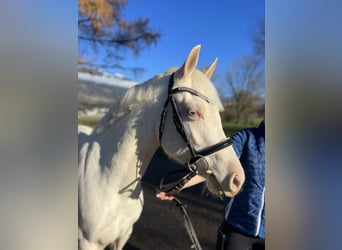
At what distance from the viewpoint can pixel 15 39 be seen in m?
1.21

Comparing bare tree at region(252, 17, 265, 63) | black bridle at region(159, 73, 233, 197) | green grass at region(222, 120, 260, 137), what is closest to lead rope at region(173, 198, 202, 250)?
black bridle at region(159, 73, 233, 197)

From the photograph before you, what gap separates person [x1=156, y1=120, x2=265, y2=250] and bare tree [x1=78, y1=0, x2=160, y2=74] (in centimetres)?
57

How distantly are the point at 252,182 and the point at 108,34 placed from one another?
0.93 meters

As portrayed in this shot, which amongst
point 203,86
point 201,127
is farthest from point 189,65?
point 201,127

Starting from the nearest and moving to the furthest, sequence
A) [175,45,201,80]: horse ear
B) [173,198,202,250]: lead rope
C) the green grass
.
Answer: [175,45,201,80]: horse ear
the green grass
[173,198,202,250]: lead rope

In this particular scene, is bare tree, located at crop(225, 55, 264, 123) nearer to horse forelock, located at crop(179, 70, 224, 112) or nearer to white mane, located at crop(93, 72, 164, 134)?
horse forelock, located at crop(179, 70, 224, 112)

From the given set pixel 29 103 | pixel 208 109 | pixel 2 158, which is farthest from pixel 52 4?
pixel 208 109

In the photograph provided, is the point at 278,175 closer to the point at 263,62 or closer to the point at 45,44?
the point at 263,62

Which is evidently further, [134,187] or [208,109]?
[134,187]

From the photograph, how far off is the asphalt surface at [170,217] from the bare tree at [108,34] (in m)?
0.50

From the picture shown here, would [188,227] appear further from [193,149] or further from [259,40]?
[259,40]

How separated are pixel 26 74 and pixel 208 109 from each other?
2.41 ft

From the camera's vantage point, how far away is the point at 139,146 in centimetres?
138

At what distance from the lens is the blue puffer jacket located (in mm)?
1357
